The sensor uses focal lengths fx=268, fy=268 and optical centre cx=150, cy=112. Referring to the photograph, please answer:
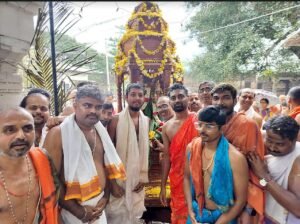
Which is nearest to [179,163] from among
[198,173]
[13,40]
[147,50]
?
[198,173]

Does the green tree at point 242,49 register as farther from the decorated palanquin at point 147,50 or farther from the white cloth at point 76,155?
the white cloth at point 76,155

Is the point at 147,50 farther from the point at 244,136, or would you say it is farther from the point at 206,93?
the point at 244,136

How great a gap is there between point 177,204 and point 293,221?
4.06 ft

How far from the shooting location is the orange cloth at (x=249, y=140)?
1.97m

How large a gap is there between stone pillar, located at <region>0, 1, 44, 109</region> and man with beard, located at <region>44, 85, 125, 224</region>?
557 millimetres

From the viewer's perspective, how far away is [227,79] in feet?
21.5

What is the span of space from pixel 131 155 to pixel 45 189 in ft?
4.11

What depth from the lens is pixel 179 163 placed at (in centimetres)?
287

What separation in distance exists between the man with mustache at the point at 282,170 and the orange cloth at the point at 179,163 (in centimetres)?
97

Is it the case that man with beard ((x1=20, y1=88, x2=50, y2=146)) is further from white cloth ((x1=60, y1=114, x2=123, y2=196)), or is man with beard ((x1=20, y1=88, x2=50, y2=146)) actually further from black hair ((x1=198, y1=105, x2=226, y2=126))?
black hair ((x1=198, y1=105, x2=226, y2=126))

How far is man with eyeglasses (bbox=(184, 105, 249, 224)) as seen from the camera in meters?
1.94

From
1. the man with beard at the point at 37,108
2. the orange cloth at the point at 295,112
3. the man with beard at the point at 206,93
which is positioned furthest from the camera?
the man with beard at the point at 206,93

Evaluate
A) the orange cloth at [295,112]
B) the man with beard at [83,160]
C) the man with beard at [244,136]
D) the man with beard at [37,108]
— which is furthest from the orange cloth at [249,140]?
the man with beard at [37,108]

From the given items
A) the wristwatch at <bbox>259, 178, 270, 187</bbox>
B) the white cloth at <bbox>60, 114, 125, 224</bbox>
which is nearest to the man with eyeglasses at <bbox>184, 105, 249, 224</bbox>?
the wristwatch at <bbox>259, 178, 270, 187</bbox>
